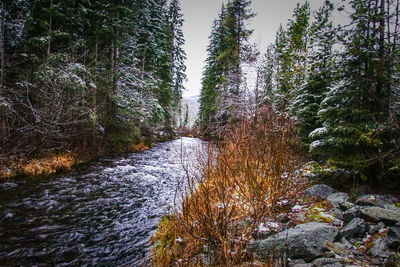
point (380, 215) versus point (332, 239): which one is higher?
point (380, 215)

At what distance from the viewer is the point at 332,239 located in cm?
237

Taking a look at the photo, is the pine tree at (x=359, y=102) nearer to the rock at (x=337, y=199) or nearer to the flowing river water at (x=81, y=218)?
the rock at (x=337, y=199)

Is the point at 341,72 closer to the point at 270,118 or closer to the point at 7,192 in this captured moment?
the point at 270,118

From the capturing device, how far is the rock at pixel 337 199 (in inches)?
145

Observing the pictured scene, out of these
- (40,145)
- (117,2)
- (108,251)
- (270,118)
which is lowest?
(108,251)

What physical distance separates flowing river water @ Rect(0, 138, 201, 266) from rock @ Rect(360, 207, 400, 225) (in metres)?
2.97

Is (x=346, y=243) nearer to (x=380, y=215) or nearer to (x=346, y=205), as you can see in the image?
(x=380, y=215)

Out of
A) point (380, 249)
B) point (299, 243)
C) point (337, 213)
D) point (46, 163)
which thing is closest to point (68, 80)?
point (46, 163)

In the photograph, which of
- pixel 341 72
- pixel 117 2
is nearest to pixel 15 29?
pixel 117 2

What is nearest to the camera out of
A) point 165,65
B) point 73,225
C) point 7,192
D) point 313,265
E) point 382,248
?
point 313,265

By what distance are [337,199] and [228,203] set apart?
307 cm

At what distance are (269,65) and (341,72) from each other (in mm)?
9142

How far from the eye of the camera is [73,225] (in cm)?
373

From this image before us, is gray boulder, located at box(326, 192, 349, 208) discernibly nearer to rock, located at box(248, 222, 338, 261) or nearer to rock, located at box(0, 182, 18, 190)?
rock, located at box(248, 222, 338, 261)
